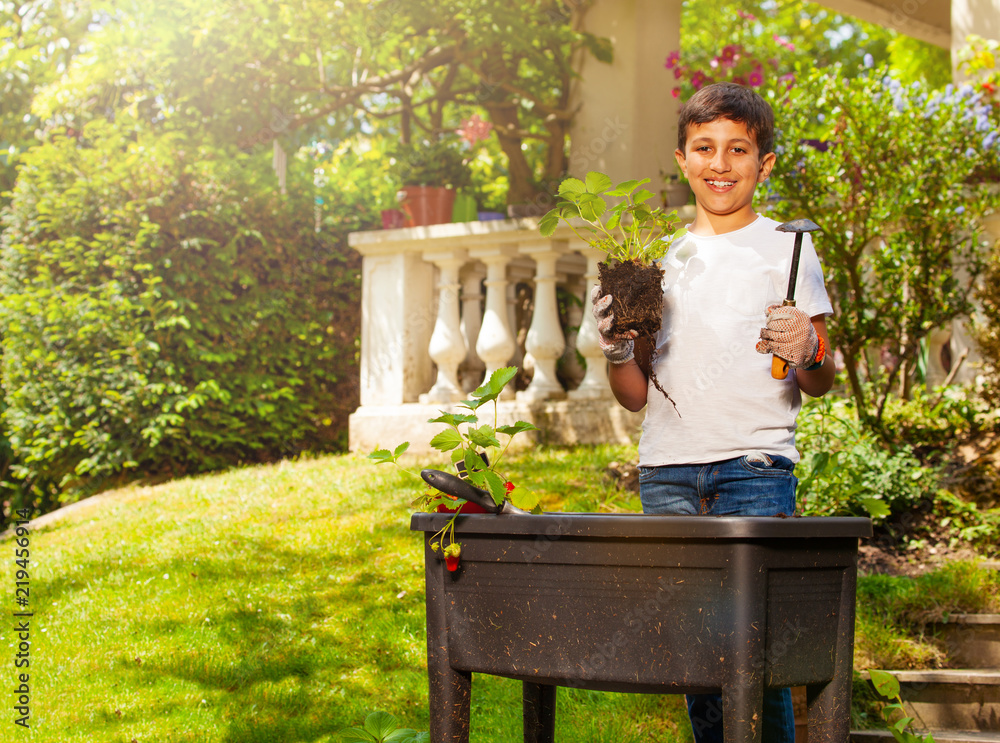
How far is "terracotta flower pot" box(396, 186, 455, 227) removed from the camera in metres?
5.97

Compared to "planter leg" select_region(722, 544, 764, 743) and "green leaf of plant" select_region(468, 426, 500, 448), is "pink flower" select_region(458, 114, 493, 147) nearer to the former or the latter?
"green leaf of plant" select_region(468, 426, 500, 448)

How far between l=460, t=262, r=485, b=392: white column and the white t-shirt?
4439 millimetres

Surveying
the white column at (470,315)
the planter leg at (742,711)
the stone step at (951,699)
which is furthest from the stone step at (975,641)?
the white column at (470,315)

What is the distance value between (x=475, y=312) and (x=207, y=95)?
2984 millimetres

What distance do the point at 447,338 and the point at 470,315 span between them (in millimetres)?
459

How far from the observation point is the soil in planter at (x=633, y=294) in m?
1.43

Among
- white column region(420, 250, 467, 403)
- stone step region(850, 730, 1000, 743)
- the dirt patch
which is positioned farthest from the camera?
white column region(420, 250, 467, 403)

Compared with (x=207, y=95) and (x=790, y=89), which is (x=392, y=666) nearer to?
(x=790, y=89)

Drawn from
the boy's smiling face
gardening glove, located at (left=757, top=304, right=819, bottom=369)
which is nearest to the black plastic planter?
gardening glove, located at (left=757, top=304, right=819, bottom=369)

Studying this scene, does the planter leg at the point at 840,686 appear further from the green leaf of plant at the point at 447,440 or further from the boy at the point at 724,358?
the green leaf of plant at the point at 447,440

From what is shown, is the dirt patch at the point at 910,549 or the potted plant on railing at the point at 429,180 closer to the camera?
the dirt patch at the point at 910,549

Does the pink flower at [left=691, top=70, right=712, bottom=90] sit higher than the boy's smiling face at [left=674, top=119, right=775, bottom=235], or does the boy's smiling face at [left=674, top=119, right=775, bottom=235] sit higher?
the pink flower at [left=691, top=70, right=712, bottom=90]

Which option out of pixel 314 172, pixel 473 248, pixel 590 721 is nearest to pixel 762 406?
pixel 590 721

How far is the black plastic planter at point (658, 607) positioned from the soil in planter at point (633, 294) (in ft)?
1.32
